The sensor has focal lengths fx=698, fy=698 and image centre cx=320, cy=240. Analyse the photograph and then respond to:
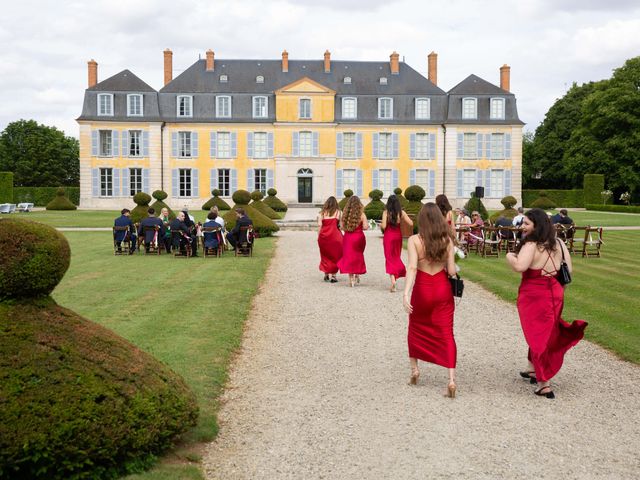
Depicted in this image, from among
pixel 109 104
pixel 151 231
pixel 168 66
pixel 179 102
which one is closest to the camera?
pixel 151 231

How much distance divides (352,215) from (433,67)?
35.0m

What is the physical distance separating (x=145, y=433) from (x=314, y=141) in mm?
38704

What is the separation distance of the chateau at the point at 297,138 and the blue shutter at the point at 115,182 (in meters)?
0.06

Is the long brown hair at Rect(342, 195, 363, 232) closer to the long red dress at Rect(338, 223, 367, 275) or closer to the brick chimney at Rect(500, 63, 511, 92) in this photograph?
the long red dress at Rect(338, 223, 367, 275)

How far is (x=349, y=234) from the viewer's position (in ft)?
35.7

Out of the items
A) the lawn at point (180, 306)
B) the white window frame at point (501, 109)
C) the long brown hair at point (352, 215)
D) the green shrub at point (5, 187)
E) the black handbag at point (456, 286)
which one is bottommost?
the lawn at point (180, 306)

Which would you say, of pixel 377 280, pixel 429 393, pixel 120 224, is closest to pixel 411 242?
pixel 429 393

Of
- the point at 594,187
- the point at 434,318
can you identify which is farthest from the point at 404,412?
the point at 594,187

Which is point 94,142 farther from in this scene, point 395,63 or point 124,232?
point 124,232

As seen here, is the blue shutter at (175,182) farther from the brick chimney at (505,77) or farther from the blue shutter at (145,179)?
the brick chimney at (505,77)

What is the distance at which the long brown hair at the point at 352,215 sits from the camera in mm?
10805

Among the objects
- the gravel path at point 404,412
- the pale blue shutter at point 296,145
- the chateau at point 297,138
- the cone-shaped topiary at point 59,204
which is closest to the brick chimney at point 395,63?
the chateau at point 297,138

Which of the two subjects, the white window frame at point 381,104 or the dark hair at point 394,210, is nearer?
Answer: the dark hair at point 394,210

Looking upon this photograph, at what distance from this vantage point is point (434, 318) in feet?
17.0
